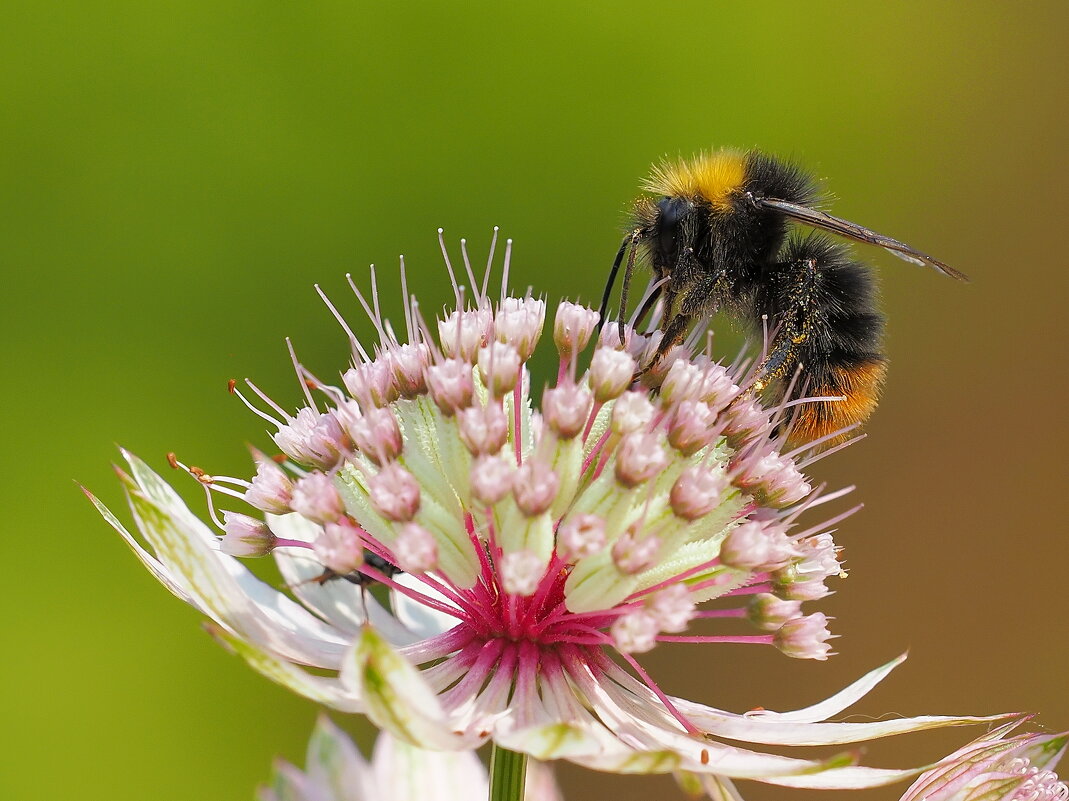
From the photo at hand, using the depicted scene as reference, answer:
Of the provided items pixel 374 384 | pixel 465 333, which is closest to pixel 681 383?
pixel 465 333

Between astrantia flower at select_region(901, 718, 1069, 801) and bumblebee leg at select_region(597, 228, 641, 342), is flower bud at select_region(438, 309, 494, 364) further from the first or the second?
astrantia flower at select_region(901, 718, 1069, 801)

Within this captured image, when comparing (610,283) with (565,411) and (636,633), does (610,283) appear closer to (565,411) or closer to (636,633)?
(565,411)

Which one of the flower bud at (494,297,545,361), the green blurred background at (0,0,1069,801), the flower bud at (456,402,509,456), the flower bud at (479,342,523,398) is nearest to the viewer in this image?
the flower bud at (456,402,509,456)

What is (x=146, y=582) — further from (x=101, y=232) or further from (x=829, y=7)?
(x=829, y=7)

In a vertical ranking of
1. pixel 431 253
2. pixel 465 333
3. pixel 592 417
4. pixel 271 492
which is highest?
pixel 431 253

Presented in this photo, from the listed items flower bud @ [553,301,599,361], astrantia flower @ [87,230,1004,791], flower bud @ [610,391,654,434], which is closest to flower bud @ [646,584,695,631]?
astrantia flower @ [87,230,1004,791]

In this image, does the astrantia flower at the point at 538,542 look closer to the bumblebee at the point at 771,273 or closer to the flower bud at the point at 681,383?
the flower bud at the point at 681,383
